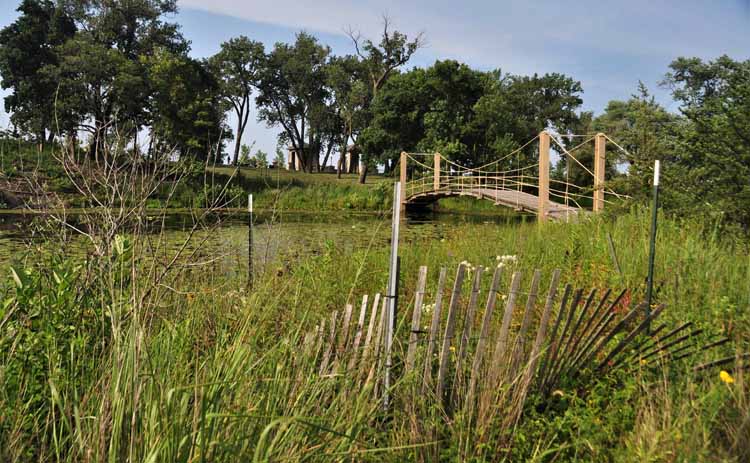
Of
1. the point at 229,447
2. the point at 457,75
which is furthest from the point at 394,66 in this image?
the point at 229,447

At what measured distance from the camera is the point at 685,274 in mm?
3727

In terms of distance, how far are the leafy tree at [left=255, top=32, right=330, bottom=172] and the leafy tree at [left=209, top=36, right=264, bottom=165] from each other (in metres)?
0.78

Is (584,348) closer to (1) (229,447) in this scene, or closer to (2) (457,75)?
(1) (229,447)

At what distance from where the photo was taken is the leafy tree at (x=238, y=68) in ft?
125

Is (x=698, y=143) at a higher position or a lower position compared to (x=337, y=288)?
higher

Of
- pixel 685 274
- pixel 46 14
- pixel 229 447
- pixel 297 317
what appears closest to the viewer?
pixel 229 447

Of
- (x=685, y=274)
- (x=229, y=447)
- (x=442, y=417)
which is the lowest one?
(x=442, y=417)

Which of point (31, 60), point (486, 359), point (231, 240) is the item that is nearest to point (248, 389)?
point (486, 359)

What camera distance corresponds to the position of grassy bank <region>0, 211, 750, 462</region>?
148 cm

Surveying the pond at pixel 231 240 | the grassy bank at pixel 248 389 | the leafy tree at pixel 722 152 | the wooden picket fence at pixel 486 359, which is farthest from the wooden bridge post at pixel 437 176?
the wooden picket fence at pixel 486 359

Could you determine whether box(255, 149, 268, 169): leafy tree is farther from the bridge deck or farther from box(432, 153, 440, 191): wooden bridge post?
box(432, 153, 440, 191): wooden bridge post

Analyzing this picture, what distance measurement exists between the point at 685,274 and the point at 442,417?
7.38 ft

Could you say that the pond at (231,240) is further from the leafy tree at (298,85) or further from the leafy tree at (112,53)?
the leafy tree at (298,85)

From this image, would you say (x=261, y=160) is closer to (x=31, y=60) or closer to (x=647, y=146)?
(x=647, y=146)
